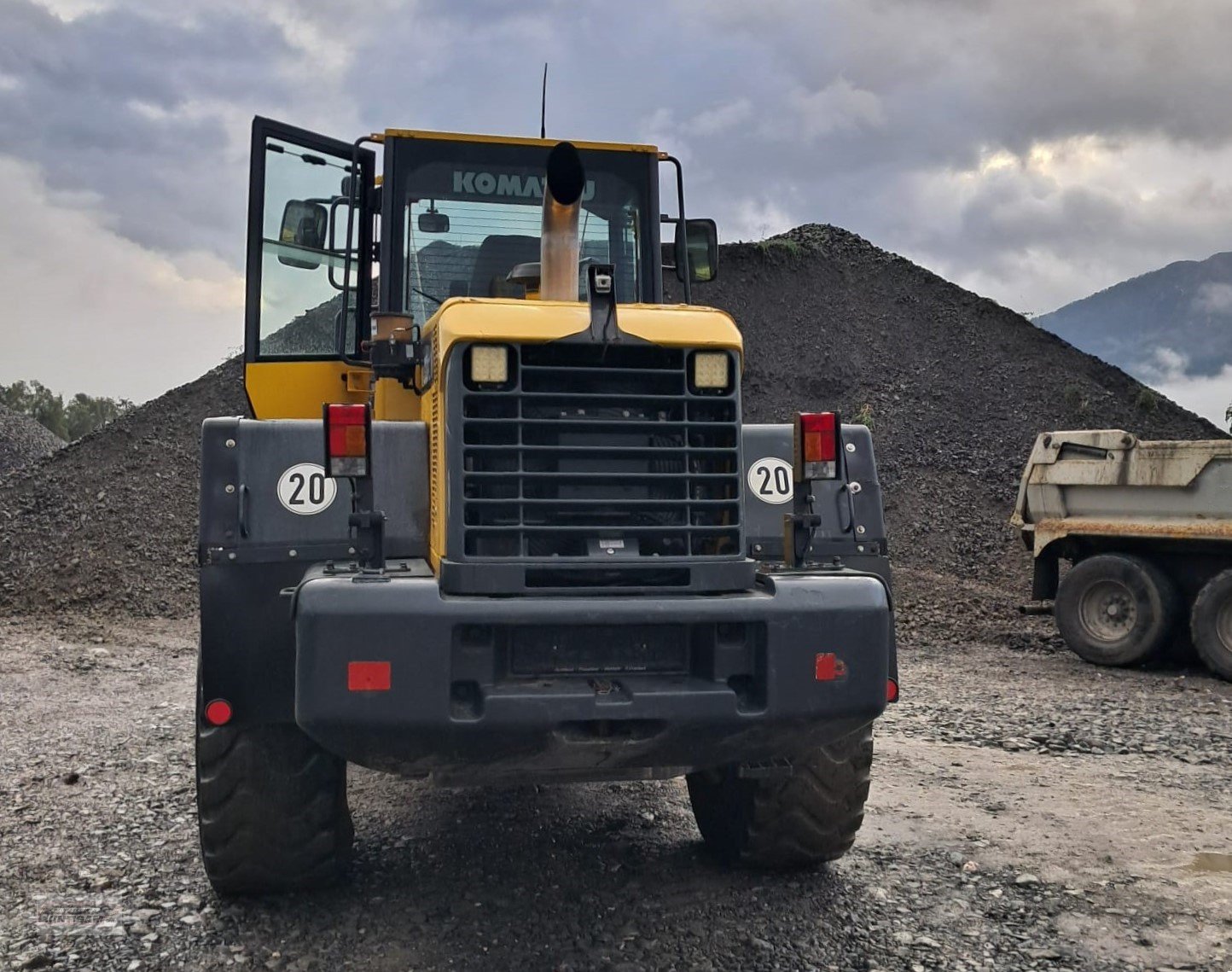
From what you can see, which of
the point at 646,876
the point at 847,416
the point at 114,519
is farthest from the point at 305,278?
the point at 847,416

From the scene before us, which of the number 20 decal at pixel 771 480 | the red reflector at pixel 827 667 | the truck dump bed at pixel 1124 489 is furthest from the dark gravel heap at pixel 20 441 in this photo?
the red reflector at pixel 827 667

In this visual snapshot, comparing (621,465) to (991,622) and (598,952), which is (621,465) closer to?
(598,952)

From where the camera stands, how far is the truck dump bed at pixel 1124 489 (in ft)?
33.6

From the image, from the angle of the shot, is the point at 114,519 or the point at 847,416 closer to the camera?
the point at 114,519

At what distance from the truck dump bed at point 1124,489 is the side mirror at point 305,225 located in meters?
7.62

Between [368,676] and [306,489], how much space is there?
0.98 m

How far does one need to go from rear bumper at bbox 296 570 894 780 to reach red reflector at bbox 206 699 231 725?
0.53 metres

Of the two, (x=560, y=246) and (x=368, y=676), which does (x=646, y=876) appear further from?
(x=560, y=246)

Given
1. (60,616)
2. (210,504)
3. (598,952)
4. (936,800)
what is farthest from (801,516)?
(60,616)

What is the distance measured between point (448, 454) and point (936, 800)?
3268mm

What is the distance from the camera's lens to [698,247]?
19.8 ft

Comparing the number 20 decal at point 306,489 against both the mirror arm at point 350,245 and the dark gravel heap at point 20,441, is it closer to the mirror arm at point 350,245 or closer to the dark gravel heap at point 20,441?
the mirror arm at point 350,245

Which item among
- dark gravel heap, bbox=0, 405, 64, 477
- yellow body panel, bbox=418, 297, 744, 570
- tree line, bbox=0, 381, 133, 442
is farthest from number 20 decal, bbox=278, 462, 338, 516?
tree line, bbox=0, 381, 133, 442

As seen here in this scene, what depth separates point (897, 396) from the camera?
23.2 m
